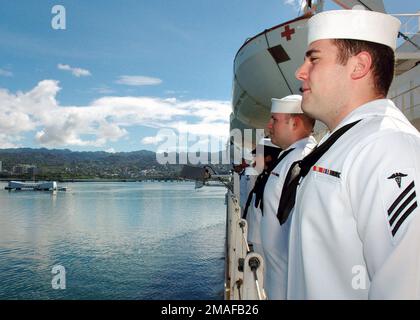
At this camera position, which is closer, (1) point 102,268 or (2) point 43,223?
(1) point 102,268

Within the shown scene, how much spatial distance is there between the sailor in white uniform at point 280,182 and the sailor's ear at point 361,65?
1.66 m

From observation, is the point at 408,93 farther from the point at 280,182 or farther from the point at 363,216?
the point at 363,216

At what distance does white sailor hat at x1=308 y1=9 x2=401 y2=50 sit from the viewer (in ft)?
5.17

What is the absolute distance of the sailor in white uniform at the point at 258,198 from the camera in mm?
4285

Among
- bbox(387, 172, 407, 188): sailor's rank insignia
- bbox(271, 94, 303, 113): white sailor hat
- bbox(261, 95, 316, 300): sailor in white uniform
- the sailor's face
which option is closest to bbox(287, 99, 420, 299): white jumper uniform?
bbox(387, 172, 407, 188): sailor's rank insignia

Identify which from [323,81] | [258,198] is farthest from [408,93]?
[323,81]

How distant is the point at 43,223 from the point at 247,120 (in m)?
26.2

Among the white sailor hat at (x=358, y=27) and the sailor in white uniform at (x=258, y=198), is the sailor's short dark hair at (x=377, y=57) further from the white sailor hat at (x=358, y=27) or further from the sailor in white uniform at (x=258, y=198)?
the sailor in white uniform at (x=258, y=198)

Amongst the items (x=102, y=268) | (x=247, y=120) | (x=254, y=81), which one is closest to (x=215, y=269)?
(x=102, y=268)

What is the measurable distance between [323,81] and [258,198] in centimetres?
273

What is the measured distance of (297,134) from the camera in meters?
3.96

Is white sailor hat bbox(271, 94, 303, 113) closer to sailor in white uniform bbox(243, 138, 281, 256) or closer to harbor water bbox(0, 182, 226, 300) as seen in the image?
sailor in white uniform bbox(243, 138, 281, 256)

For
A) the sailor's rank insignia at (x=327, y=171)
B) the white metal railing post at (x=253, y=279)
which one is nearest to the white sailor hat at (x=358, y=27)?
the sailor's rank insignia at (x=327, y=171)

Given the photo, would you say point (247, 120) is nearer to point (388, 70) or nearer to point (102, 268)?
point (102, 268)
